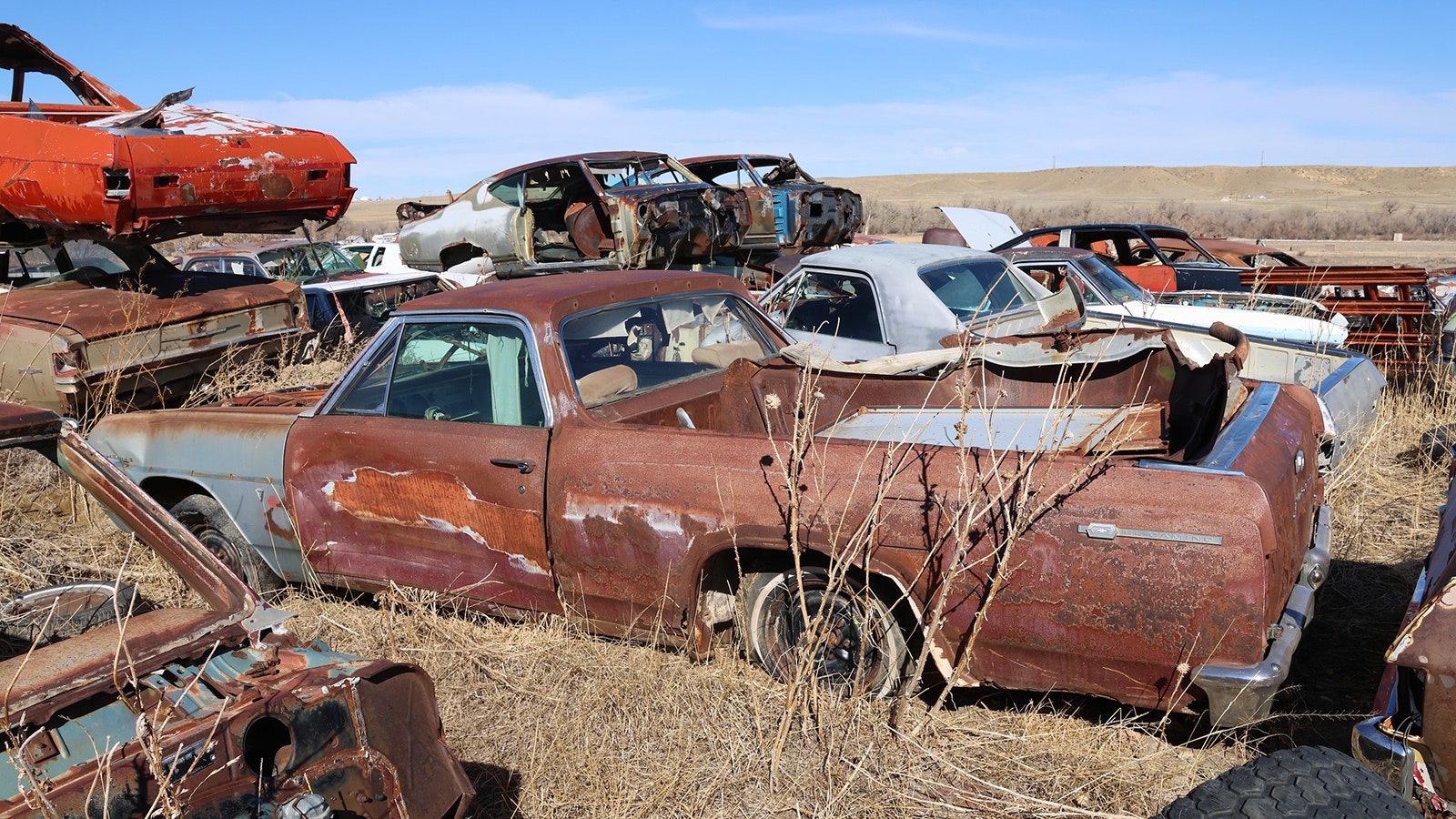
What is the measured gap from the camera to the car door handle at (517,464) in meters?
3.80

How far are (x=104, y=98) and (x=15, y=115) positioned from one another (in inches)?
48.4

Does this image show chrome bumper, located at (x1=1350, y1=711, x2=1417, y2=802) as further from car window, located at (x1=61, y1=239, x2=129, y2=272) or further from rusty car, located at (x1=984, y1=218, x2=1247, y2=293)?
car window, located at (x1=61, y1=239, x2=129, y2=272)

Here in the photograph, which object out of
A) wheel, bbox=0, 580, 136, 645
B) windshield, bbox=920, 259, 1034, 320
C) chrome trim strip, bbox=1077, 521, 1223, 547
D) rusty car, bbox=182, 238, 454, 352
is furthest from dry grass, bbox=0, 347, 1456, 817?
rusty car, bbox=182, 238, 454, 352

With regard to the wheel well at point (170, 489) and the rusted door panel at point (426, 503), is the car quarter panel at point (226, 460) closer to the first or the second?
the wheel well at point (170, 489)

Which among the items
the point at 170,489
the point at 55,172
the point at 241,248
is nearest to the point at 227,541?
the point at 170,489

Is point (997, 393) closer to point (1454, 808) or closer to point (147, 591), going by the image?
point (1454, 808)

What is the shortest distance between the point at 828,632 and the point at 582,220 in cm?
872

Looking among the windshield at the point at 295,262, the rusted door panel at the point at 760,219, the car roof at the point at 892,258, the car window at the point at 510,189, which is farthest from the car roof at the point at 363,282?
the car roof at the point at 892,258

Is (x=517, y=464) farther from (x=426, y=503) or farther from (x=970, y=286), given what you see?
(x=970, y=286)

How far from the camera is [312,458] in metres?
4.32

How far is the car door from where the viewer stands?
387cm

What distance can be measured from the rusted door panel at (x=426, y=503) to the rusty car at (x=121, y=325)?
3.30 metres

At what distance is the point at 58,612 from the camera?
3.16m

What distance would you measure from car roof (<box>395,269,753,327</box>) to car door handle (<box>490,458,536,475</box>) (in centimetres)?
54
